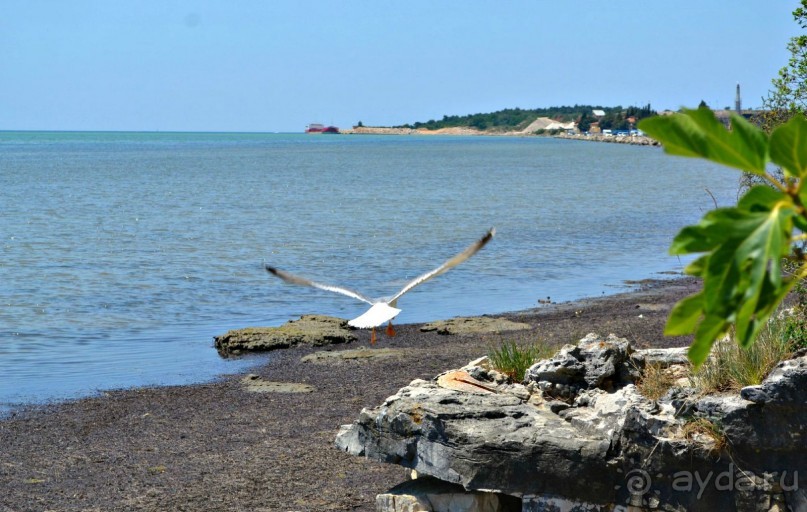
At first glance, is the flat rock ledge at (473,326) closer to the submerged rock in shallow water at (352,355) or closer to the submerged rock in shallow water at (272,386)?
the submerged rock in shallow water at (352,355)

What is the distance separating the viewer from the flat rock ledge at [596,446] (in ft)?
23.7

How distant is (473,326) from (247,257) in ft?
48.8

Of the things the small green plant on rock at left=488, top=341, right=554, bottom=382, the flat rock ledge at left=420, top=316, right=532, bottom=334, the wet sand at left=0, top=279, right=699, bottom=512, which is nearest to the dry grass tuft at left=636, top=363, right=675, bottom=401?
the small green plant on rock at left=488, top=341, right=554, bottom=382

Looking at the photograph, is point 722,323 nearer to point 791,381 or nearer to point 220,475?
point 791,381

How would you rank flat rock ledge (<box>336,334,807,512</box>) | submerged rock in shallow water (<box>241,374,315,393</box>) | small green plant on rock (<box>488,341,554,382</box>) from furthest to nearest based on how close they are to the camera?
submerged rock in shallow water (<box>241,374,315,393</box>) < small green plant on rock (<box>488,341,554,382</box>) < flat rock ledge (<box>336,334,807,512</box>)

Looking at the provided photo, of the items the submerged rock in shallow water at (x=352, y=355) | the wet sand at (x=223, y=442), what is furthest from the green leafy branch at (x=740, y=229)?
the submerged rock in shallow water at (x=352, y=355)

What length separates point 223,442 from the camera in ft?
39.8

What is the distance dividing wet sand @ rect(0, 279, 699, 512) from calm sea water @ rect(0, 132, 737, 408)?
1733 millimetres

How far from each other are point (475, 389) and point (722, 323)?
674 centimetres

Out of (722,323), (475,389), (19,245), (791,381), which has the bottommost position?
(19,245)

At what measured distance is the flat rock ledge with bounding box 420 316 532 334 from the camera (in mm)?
19703

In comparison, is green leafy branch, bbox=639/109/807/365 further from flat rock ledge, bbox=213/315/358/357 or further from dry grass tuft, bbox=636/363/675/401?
flat rock ledge, bbox=213/315/358/357

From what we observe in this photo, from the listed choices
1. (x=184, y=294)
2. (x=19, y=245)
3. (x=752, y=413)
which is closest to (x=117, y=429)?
(x=752, y=413)

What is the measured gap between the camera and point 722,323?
2203 mm
